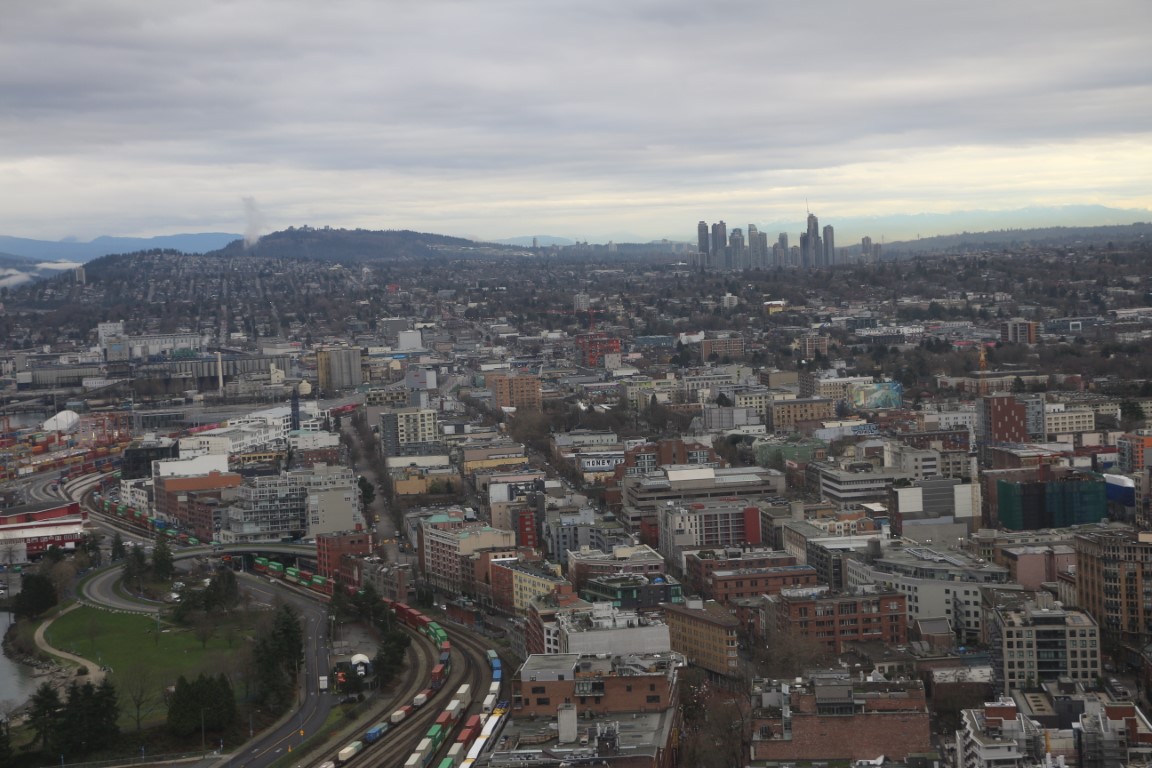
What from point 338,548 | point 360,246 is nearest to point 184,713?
point 338,548

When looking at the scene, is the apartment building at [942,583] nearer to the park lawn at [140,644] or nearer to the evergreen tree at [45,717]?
the park lawn at [140,644]

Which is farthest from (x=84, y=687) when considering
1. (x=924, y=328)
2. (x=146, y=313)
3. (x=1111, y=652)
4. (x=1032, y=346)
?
(x=146, y=313)

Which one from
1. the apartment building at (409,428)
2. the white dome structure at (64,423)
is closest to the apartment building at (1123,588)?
the apartment building at (409,428)

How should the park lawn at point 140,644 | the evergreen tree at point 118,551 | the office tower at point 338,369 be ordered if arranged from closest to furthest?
the park lawn at point 140,644 → the evergreen tree at point 118,551 → the office tower at point 338,369

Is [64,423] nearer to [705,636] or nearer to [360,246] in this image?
[705,636]

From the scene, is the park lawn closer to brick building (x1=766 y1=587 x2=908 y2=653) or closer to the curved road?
the curved road

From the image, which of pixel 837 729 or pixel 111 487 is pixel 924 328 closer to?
pixel 111 487

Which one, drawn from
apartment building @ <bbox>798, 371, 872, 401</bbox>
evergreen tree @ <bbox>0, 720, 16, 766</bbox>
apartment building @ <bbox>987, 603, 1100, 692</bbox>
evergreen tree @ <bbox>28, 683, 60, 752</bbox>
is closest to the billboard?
apartment building @ <bbox>798, 371, 872, 401</bbox>
